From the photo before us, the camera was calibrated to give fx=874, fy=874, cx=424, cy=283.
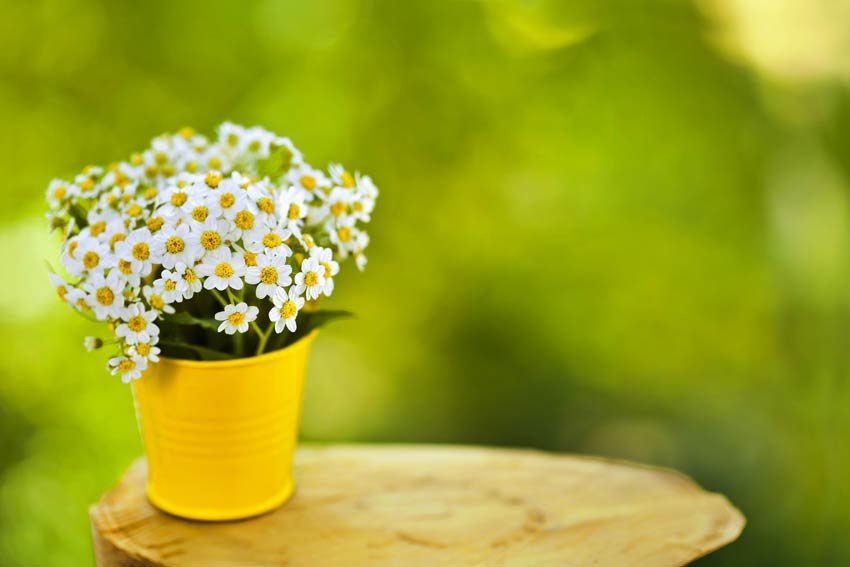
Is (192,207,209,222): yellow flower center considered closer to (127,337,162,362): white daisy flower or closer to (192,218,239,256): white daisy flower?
(192,218,239,256): white daisy flower

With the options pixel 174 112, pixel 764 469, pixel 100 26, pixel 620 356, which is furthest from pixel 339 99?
pixel 764 469

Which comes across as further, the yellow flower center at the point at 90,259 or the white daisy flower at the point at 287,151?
the white daisy flower at the point at 287,151

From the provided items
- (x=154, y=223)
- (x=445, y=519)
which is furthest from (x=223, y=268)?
(x=445, y=519)

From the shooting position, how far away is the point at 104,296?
3.05 feet

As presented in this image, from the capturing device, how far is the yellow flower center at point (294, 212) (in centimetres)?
97

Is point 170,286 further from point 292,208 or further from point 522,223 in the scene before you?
point 522,223

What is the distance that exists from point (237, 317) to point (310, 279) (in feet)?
0.28

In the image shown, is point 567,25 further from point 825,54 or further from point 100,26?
point 100,26

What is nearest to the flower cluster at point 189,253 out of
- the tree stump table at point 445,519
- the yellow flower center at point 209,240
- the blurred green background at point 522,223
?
the yellow flower center at point 209,240

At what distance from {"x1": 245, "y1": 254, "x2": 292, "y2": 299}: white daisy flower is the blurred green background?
3.30 ft

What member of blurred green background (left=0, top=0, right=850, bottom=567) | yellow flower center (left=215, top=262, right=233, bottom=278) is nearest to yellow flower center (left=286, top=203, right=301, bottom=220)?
yellow flower center (left=215, top=262, right=233, bottom=278)

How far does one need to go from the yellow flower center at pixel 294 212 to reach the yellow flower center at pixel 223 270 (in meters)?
0.10

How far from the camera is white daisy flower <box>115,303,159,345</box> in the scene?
92cm

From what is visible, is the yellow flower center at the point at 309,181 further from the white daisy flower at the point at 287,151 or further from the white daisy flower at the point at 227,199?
the white daisy flower at the point at 227,199
